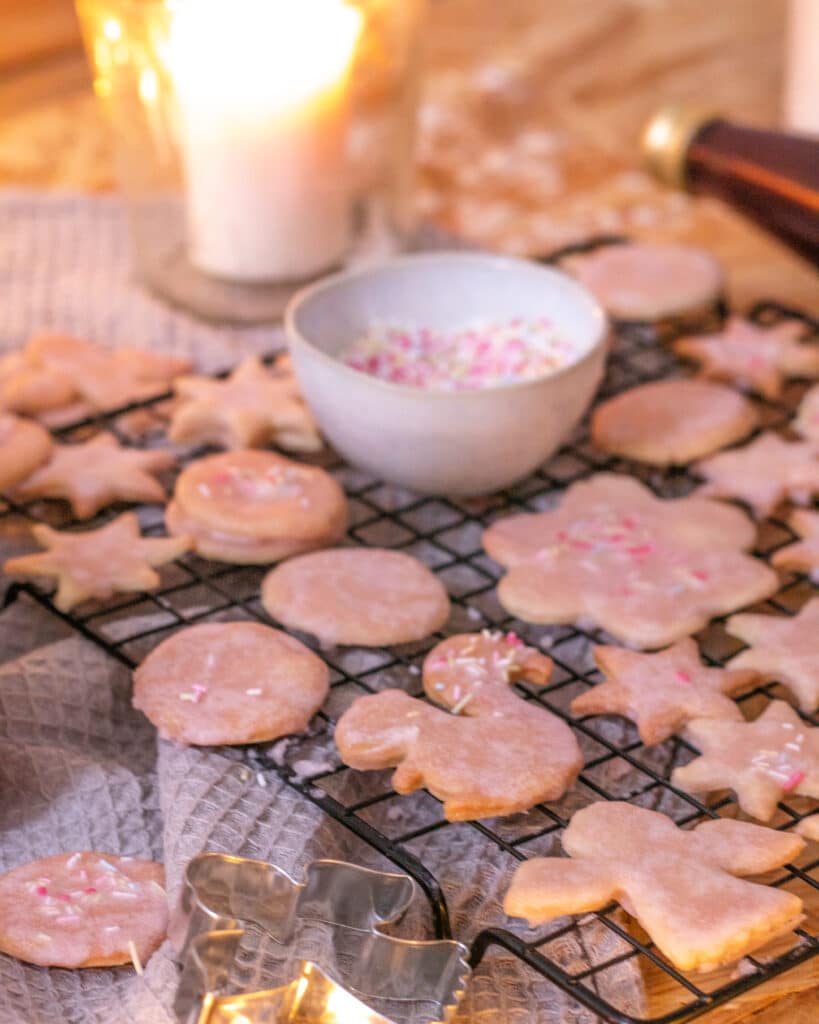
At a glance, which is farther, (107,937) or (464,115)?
(464,115)

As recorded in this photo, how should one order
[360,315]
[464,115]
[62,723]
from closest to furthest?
1. [62,723]
2. [360,315]
3. [464,115]

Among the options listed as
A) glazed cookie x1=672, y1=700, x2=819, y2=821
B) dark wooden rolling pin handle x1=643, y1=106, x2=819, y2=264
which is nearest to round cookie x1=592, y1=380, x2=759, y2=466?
dark wooden rolling pin handle x1=643, y1=106, x2=819, y2=264

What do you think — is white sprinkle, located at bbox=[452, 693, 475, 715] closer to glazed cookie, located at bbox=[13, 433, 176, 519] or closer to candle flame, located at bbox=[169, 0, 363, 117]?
glazed cookie, located at bbox=[13, 433, 176, 519]

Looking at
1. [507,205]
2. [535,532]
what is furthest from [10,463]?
[507,205]

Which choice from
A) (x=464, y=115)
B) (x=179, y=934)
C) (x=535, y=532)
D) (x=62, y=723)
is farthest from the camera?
(x=464, y=115)

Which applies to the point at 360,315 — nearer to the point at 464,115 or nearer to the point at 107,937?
the point at 107,937

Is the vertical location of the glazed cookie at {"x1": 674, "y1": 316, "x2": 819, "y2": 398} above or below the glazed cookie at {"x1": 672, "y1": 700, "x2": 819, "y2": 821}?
above

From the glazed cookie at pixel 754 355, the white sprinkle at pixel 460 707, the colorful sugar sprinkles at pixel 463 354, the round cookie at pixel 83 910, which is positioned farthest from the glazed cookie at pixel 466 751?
the glazed cookie at pixel 754 355
